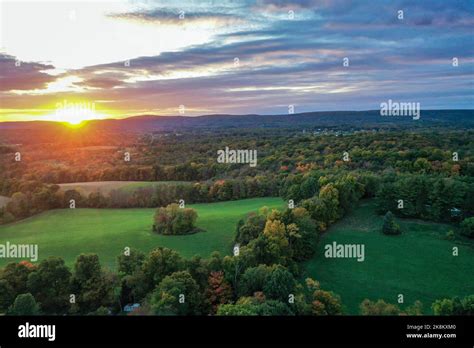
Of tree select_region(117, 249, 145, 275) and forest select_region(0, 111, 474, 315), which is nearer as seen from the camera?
forest select_region(0, 111, 474, 315)

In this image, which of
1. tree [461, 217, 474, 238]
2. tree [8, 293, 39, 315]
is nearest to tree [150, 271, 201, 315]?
tree [8, 293, 39, 315]

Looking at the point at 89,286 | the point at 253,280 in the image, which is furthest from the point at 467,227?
the point at 89,286

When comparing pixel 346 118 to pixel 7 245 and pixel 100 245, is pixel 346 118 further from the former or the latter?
pixel 7 245

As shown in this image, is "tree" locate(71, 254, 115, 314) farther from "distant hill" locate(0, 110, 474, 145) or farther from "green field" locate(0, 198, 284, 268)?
"distant hill" locate(0, 110, 474, 145)

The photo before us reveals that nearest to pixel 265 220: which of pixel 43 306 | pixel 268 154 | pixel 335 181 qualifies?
pixel 268 154
